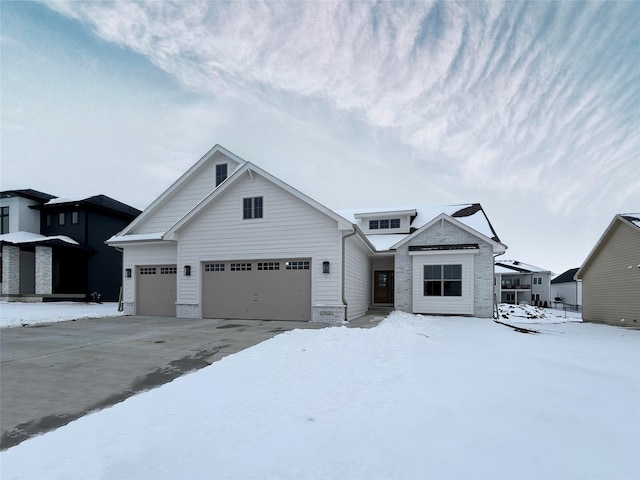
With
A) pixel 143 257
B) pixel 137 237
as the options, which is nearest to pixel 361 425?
pixel 143 257

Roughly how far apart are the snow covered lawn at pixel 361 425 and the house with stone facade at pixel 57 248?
21.1 m

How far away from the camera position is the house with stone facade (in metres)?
19.9

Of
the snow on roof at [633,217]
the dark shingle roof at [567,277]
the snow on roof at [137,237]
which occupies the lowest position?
the dark shingle roof at [567,277]

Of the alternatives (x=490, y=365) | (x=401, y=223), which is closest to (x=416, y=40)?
(x=401, y=223)

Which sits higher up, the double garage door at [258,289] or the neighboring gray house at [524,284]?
the double garage door at [258,289]

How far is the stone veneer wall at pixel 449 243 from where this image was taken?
47.6 feet

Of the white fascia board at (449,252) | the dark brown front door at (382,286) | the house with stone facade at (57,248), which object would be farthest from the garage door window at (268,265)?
the house with stone facade at (57,248)

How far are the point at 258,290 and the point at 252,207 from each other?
3.44 metres

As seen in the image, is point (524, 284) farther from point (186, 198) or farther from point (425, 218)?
point (186, 198)

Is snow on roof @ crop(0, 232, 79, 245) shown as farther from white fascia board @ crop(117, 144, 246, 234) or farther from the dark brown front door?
the dark brown front door

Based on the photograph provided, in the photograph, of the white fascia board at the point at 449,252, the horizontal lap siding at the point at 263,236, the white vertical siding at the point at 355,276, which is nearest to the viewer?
the horizontal lap siding at the point at 263,236

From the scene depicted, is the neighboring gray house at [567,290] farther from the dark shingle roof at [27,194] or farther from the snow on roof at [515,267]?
the dark shingle roof at [27,194]

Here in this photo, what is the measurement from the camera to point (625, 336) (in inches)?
424

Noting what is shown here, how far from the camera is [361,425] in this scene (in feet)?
11.6
